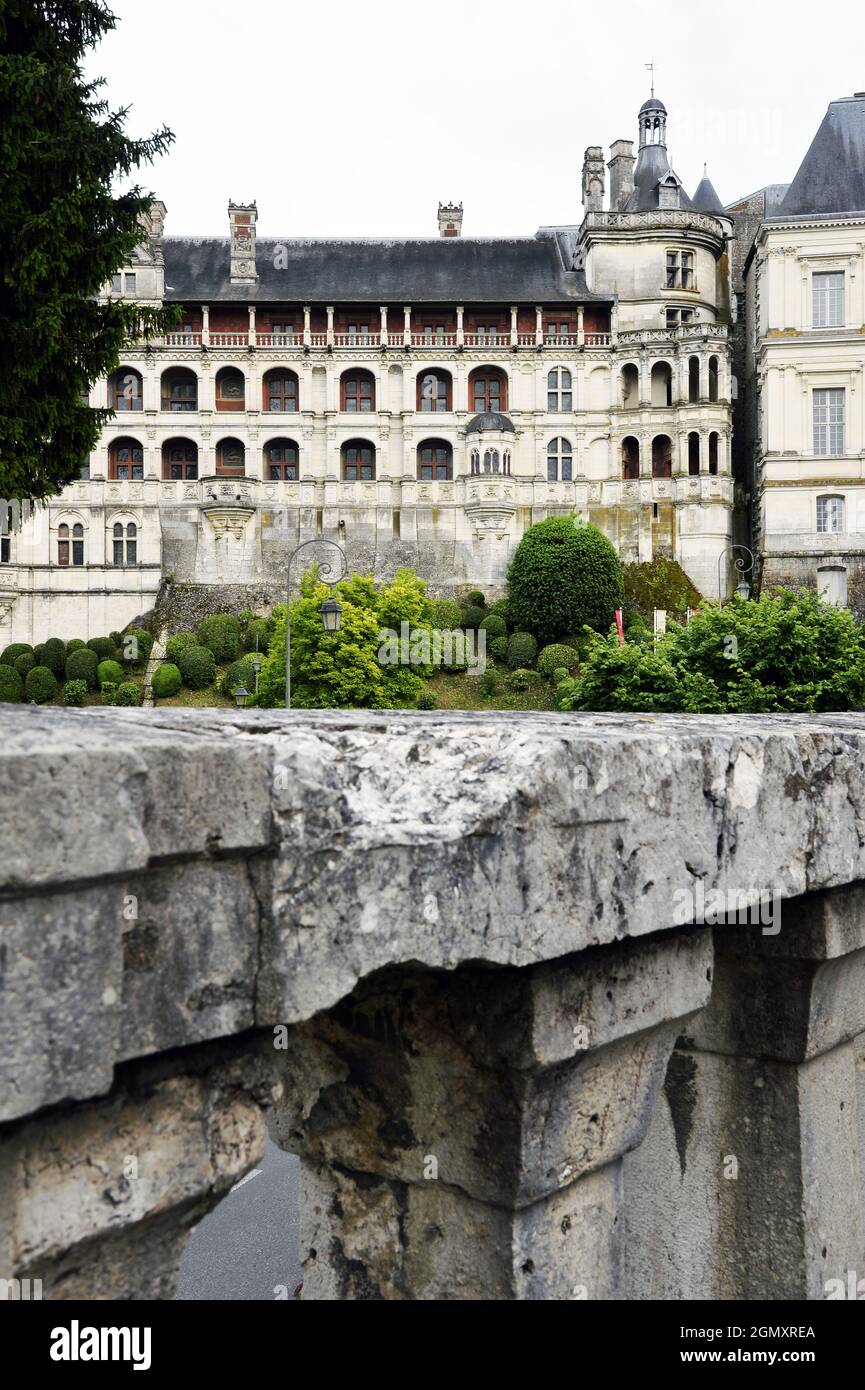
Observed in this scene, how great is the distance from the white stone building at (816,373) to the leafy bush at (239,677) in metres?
25.0

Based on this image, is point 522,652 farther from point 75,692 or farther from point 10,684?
point 10,684

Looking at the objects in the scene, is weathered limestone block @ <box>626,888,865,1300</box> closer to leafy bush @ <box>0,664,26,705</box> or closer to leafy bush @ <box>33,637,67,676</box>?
leafy bush @ <box>0,664,26,705</box>

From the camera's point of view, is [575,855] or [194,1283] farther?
[194,1283]

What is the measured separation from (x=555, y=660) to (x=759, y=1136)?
43906 millimetres

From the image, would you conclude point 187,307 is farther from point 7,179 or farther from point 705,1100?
point 705,1100

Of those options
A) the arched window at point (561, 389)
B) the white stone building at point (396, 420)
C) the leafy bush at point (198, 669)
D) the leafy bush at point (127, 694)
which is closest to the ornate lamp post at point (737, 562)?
the white stone building at point (396, 420)

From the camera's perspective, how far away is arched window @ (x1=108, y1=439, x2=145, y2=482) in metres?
57.2

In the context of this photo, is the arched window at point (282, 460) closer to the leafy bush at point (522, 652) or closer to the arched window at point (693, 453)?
the leafy bush at point (522, 652)

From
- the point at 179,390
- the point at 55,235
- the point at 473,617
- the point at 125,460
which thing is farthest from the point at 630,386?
the point at 55,235

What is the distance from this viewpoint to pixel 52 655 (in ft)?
163

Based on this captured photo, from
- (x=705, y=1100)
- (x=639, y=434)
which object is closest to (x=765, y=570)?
(x=639, y=434)

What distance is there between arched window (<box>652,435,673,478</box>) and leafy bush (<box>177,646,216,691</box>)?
78.2 ft

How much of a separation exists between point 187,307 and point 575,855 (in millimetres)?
59390
